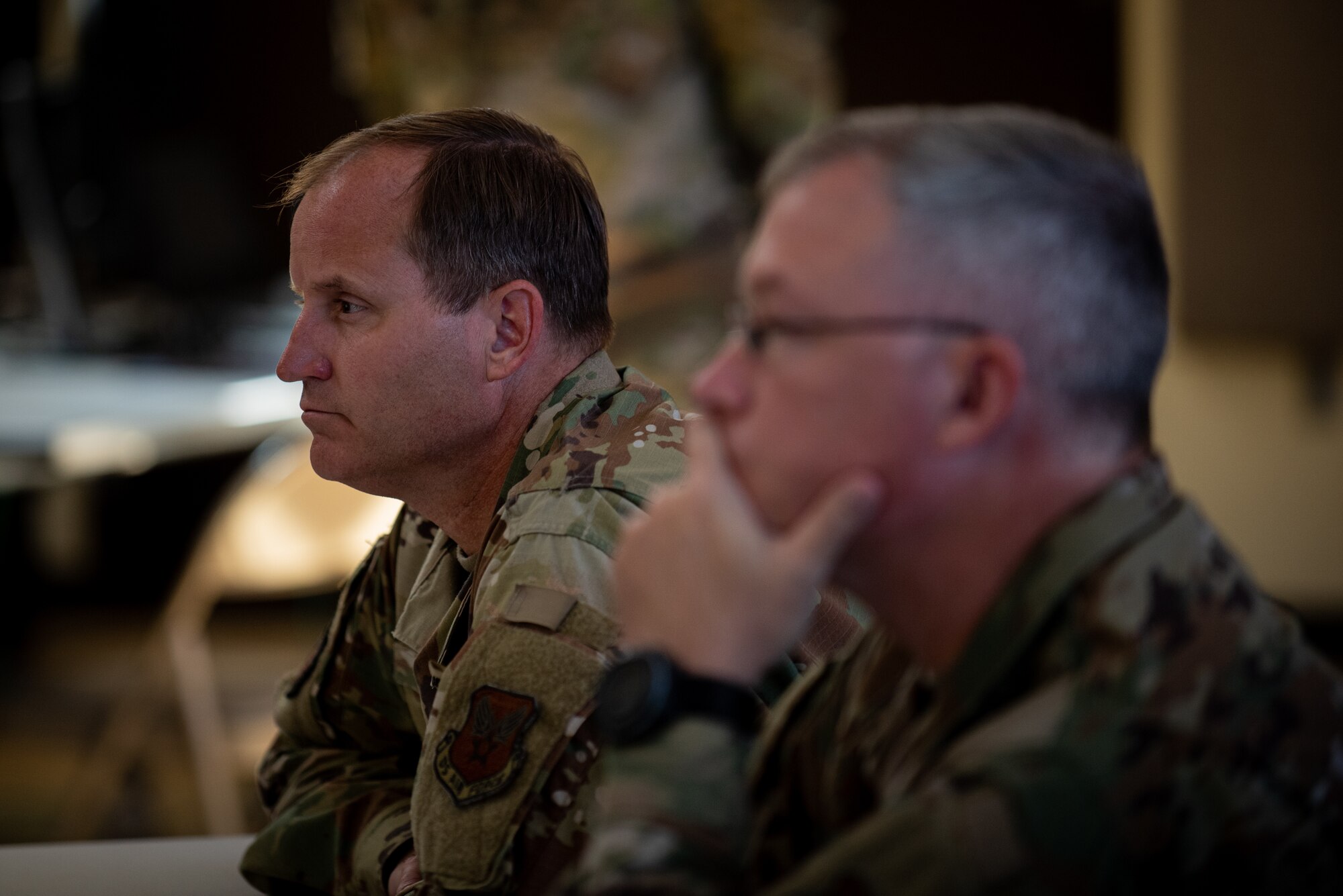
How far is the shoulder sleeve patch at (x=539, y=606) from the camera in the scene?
3.79 ft

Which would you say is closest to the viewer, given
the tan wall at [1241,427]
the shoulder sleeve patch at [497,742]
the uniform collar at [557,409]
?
the shoulder sleeve patch at [497,742]

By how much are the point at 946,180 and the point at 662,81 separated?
401 centimetres

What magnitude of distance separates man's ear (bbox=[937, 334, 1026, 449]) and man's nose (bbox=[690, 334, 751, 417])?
131mm

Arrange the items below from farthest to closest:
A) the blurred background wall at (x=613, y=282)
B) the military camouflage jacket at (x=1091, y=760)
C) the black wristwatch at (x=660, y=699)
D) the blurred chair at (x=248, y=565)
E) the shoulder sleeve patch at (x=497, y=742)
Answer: the blurred background wall at (x=613, y=282), the blurred chair at (x=248, y=565), the shoulder sleeve patch at (x=497, y=742), the black wristwatch at (x=660, y=699), the military camouflage jacket at (x=1091, y=760)

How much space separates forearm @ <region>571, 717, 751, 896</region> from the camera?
0.83 metres

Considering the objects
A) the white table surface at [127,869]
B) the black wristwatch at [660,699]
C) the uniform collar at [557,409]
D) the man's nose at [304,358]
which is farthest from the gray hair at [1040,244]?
the white table surface at [127,869]

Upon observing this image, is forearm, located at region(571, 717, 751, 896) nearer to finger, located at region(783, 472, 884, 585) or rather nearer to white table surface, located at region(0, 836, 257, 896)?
finger, located at region(783, 472, 884, 585)

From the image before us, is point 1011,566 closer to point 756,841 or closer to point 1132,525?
point 1132,525

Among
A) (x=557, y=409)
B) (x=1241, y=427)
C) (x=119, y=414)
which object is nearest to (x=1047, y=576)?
(x=557, y=409)

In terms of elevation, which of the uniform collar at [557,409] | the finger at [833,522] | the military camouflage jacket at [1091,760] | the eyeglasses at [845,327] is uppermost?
the eyeglasses at [845,327]

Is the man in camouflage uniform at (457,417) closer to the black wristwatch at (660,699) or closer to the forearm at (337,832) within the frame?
the forearm at (337,832)

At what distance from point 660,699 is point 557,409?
22.9 inches

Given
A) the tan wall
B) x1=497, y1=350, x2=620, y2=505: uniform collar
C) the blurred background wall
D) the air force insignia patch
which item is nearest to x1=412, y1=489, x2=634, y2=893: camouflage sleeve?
the air force insignia patch

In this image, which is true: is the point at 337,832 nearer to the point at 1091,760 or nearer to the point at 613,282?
the point at 1091,760
